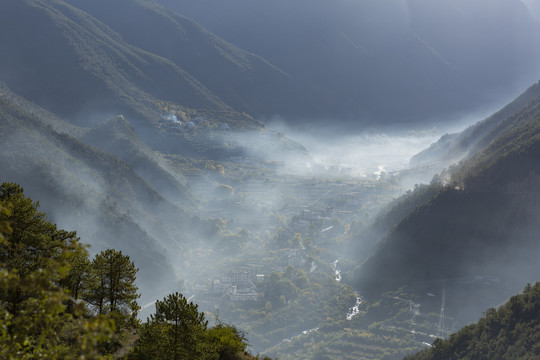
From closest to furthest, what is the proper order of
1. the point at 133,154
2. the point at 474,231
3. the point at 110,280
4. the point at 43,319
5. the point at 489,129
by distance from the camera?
the point at 43,319, the point at 110,280, the point at 474,231, the point at 133,154, the point at 489,129

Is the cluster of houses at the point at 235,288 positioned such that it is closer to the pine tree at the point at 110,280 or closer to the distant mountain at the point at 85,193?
the distant mountain at the point at 85,193

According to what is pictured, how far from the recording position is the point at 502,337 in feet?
206

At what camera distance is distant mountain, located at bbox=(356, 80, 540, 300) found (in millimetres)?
101375

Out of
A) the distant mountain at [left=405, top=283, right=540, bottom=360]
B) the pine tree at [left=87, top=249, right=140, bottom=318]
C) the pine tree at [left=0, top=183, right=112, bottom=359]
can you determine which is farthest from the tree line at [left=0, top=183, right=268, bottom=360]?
the distant mountain at [left=405, top=283, right=540, bottom=360]

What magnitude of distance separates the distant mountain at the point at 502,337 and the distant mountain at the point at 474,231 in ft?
109

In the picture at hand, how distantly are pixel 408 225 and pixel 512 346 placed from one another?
5071 cm

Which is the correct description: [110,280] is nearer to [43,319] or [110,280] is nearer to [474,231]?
[43,319]

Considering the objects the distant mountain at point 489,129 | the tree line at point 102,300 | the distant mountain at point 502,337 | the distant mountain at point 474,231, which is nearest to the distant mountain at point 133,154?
the distant mountain at point 474,231

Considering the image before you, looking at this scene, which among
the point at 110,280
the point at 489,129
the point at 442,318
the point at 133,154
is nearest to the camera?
the point at 110,280

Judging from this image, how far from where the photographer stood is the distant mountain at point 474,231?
333ft

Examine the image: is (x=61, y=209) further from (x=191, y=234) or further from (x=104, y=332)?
(x=104, y=332)

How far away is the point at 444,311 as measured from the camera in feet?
291

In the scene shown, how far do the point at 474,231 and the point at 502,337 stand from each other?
45.0 m

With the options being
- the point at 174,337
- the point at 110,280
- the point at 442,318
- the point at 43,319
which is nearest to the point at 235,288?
the point at 442,318
